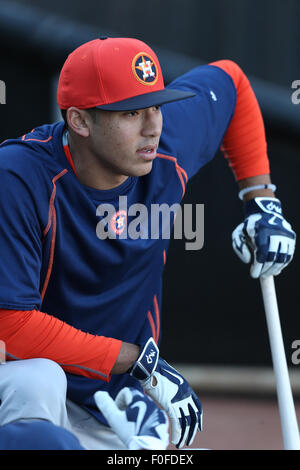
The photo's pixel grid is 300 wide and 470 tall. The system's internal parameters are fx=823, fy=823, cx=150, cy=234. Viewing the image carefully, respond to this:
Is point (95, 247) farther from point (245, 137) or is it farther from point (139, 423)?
point (245, 137)

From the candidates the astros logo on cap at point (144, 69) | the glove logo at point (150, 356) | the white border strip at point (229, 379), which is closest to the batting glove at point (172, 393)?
the glove logo at point (150, 356)

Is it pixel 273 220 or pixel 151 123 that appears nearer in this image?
pixel 151 123

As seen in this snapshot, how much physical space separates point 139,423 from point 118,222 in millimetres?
521

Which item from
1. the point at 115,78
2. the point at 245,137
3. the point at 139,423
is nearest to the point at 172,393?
the point at 139,423

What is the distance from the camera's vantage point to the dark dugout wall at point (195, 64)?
282 centimetres

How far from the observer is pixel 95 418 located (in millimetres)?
1861

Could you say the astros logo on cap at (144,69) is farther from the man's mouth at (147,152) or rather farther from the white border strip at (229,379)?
the white border strip at (229,379)

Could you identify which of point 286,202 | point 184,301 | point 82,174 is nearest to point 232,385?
point 184,301

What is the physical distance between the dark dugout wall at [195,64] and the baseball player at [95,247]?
0.92 meters

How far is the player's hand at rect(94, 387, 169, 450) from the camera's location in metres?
1.42

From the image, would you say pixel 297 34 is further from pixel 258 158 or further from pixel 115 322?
pixel 115 322

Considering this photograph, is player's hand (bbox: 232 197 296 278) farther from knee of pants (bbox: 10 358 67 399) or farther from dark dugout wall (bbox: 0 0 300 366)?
dark dugout wall (bbox: 0 0 300 366)

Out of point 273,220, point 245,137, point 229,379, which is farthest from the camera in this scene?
point 229,379

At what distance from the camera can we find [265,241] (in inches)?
78.6
